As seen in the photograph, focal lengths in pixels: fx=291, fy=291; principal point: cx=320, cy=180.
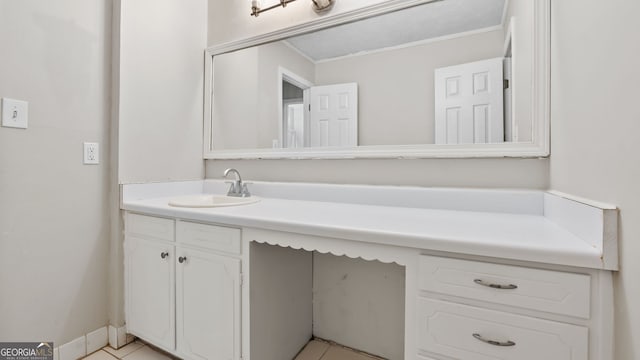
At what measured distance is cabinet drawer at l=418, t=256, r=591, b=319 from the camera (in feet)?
2.14

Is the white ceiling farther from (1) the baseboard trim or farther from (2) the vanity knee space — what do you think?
(1) the baseboard trim

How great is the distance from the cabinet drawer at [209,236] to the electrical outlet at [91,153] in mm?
617

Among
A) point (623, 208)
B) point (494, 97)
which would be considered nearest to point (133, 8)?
point (494, 97)

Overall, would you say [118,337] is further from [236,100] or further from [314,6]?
[314,6]

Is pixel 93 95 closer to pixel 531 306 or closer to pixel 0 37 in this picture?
pixel 0 37

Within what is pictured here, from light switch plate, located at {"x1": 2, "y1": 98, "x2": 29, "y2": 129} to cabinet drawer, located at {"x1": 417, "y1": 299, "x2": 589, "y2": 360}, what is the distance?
169 centimetres

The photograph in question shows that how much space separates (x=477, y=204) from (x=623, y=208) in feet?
2.10

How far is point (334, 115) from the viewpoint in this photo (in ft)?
5.15

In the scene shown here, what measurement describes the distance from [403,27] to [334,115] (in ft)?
1.75

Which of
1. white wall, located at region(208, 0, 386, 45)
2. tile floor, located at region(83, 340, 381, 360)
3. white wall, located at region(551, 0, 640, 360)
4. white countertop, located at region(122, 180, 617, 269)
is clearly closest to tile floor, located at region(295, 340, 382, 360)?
tile floor, located at region(83, 340, 381, 360)

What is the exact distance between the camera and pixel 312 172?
5.41 feet

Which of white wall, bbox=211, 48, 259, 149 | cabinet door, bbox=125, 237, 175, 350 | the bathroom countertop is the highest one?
white wall, bbox=211, 48, 259, 149

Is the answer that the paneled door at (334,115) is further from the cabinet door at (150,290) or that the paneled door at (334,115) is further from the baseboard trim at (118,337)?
the baseboard trim at (118,337)

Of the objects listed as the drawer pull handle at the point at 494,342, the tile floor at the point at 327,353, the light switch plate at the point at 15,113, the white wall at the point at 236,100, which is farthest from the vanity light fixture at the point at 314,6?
the tile floor at the point at 327,353
